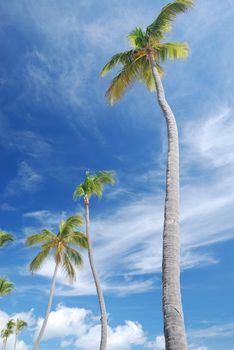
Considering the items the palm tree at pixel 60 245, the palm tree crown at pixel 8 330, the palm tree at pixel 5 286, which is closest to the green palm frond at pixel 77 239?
the palm tree at pixel 60 245

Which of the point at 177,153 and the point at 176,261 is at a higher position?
the point at 177,153

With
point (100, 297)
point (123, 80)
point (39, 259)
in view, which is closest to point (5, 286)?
point (39, 259)

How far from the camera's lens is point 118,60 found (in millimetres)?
18516

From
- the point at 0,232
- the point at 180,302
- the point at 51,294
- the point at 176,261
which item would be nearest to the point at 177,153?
the point at 176,261

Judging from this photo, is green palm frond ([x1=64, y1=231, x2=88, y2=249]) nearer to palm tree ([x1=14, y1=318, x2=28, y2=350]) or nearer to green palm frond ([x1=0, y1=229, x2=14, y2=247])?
green palm frond ([x1=0, y1=229, x2=14, y2=247])

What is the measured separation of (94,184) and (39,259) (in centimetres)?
1188

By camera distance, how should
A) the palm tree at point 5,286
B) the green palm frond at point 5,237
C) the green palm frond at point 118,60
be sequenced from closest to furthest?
the green palm frond at point 118,60, the green palm frond at point 5,237, the palm tree at point 5,286

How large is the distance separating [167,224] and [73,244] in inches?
1167

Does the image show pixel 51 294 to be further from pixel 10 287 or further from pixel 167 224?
pixel 167 224

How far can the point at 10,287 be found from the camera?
2087 inches

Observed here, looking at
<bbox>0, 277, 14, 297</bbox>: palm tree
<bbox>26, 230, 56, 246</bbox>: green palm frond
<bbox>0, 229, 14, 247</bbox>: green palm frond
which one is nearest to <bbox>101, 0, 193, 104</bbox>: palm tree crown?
<bbox>0, 229, 14, 247</bbox>: green palm frond

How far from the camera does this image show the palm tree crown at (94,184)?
3198 cm

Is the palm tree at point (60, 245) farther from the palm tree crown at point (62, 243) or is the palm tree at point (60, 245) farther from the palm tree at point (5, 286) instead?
the palm tree at point (5, 286)

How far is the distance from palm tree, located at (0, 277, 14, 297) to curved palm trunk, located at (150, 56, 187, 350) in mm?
46461
